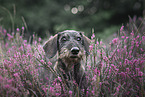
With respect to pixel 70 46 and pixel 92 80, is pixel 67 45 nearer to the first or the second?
pixel 70 46

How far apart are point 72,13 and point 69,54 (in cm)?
1294

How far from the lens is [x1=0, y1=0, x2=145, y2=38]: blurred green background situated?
14.8 m

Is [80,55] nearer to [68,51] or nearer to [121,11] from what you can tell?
[68,51]

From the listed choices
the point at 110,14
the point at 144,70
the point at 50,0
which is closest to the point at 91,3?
the point at 110,14

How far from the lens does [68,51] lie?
3064mm

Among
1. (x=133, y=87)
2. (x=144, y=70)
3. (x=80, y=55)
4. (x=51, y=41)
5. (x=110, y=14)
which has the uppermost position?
(x=110, y=14)

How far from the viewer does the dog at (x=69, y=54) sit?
3.06 m

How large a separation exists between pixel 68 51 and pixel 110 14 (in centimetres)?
1304

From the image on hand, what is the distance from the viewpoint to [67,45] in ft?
10.5

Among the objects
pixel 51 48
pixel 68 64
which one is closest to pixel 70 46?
pixel 68 64

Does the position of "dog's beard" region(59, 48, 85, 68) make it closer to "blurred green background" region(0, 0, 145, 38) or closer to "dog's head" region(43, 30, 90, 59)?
"dog's head" region(43, 30, 90, 59)

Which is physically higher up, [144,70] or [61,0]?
[61,0]

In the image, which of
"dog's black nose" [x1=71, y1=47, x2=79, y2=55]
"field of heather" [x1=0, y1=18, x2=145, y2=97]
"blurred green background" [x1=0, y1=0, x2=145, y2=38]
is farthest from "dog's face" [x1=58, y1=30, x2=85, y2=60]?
"blurred green background" [x1=0, y1=0, x2=145, y2=38]

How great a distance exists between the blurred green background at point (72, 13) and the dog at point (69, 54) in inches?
420
